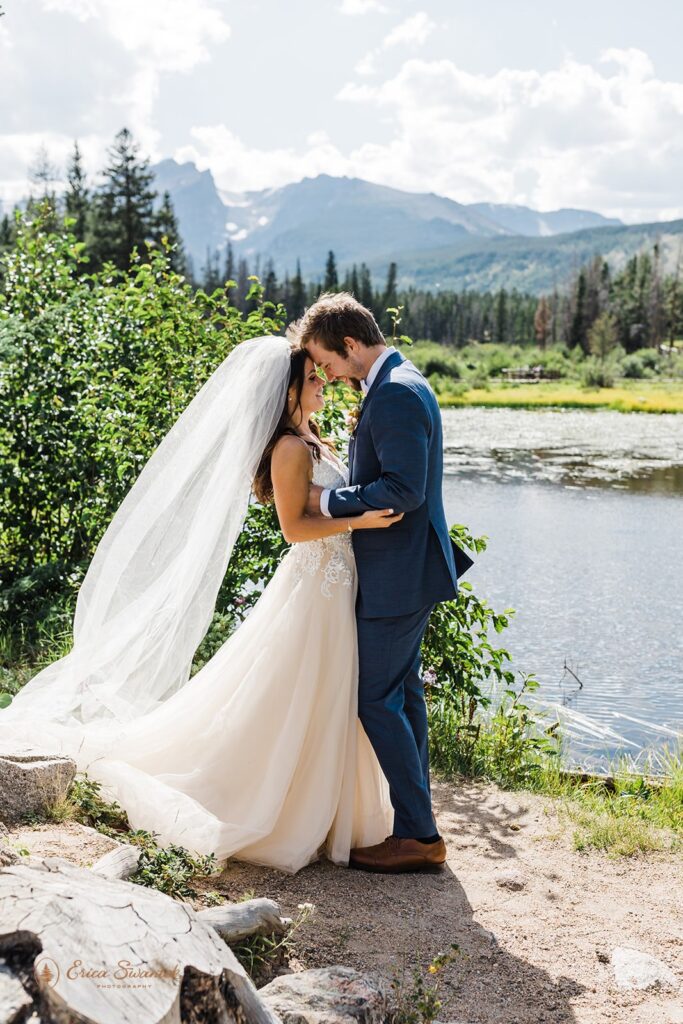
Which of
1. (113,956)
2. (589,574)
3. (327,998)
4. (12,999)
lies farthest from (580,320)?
(12,999)

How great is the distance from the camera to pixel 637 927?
3.92 m

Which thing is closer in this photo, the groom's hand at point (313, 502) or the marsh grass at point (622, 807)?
the groom's hand at point (313, 502)

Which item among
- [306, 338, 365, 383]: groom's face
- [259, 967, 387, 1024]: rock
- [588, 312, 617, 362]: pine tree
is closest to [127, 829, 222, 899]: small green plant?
[259, 967, 387, 1024]: rock

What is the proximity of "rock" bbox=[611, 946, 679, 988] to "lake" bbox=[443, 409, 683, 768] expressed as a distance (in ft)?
10.7

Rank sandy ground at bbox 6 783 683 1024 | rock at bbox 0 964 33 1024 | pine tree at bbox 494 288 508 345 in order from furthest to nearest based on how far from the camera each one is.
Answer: pine tree at bbox 494 288 508 345
sandy ground at bbox 6 783 683 1024
rock at bbox 0 964 33 1024

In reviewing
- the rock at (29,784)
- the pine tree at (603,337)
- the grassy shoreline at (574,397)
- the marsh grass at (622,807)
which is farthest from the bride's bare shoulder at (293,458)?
the pine tree at (603,337)

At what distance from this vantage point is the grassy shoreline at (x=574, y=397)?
4422cm

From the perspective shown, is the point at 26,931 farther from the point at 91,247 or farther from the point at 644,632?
the point at 91,247

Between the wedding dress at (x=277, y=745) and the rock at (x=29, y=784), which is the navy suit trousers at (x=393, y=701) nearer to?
the wedding dress at (x=277, y=745)

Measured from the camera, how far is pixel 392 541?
13.3ft

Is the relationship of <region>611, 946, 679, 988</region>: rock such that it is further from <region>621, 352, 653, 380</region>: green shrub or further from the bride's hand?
<region>621, 352, 653, 380</region>: green shrub

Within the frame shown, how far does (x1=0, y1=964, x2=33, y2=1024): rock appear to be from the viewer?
176cm

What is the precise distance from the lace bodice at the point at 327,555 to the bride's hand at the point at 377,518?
31 centimetres

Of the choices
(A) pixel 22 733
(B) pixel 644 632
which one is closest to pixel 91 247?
(B) pixel 644 632
